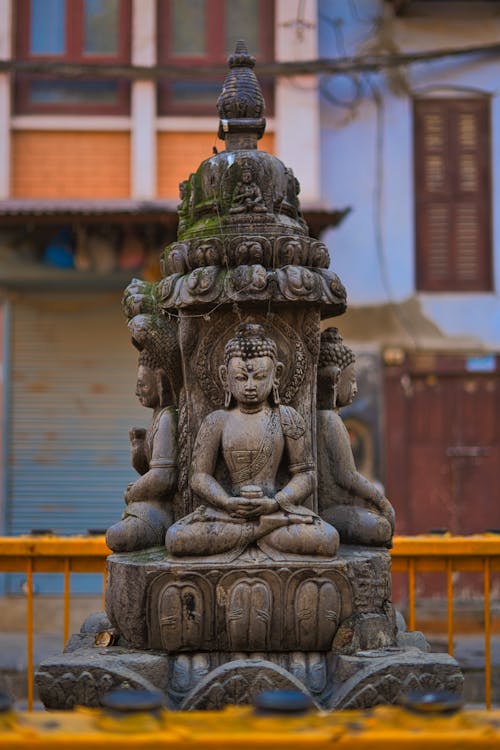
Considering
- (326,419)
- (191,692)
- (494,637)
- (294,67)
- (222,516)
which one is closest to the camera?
(191,692)

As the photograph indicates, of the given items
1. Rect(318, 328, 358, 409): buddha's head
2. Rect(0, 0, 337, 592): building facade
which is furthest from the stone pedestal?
Rect(0, 0, 337, 592): building facade

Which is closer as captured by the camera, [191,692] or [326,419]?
[191,692]

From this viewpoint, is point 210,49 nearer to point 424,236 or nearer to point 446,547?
point 424,236

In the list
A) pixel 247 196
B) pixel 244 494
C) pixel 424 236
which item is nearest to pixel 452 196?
pixel 424 236

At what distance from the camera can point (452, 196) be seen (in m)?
12.2

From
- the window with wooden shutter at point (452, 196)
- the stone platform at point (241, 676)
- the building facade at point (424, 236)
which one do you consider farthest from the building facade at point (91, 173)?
the stone platform at point (241, 676)

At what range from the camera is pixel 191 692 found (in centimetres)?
386

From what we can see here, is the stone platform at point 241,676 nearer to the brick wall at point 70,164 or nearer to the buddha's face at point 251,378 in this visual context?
the buddha's face at point 251,378

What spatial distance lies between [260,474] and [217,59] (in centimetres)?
Result: 869

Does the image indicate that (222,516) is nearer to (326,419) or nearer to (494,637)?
(326,419)

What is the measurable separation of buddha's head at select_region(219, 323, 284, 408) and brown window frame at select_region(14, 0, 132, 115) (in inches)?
317

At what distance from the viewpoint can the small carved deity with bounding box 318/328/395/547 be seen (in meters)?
4.63

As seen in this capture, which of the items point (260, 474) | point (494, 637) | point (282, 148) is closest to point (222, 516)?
point (260, 474)

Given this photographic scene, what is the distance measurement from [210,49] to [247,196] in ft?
26.2
